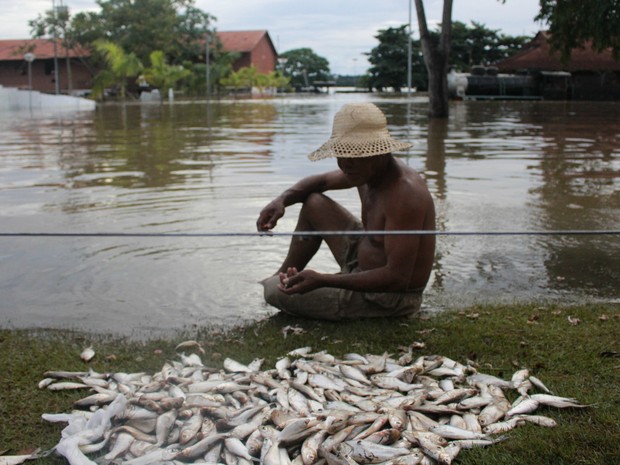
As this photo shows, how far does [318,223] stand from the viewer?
16.5ft

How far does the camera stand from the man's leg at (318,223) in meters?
5.03

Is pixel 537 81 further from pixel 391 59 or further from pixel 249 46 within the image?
pixel 249 46

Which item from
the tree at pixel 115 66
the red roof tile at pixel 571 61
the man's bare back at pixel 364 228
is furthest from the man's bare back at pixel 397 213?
the tree at pixel 115 66

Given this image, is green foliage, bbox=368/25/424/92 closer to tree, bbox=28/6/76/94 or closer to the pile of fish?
tree, bbox=28/6/76/94

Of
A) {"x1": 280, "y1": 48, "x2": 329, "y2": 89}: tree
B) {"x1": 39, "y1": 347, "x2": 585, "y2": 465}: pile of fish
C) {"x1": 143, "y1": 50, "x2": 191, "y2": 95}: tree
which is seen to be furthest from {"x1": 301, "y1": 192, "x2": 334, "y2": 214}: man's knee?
{"x1": 280, "y1": 48, "x2": 329, "y2": 89}: tree

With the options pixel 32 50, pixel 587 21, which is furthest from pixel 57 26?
pixel 587 21

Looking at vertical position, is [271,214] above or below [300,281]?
above

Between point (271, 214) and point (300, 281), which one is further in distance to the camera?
point (271, 214)

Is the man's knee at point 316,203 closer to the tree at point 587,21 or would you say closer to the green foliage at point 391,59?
the tree at point 587,21

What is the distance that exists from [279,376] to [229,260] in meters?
3.25

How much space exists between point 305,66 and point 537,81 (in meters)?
56.5

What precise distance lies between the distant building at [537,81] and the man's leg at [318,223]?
3734 centimetres

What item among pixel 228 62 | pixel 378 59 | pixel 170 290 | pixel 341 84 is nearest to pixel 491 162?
pixel 170 290

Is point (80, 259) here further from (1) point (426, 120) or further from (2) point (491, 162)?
(1) point (426, 120)
